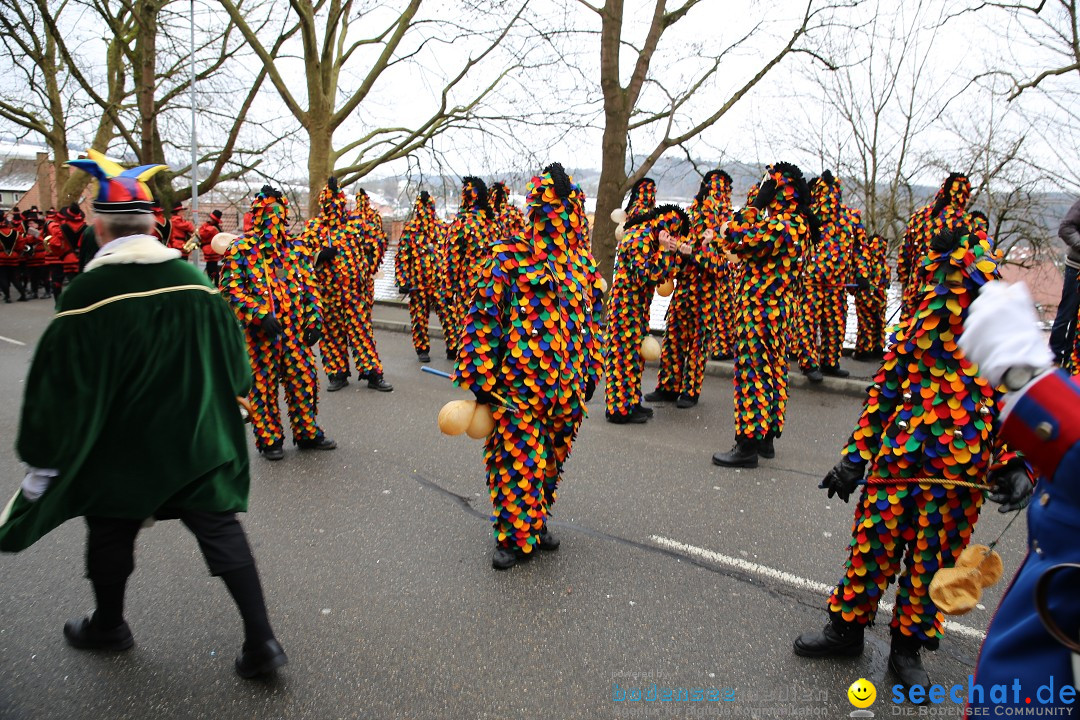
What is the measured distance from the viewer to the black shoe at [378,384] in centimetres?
763

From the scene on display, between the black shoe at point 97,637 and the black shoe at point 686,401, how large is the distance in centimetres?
523

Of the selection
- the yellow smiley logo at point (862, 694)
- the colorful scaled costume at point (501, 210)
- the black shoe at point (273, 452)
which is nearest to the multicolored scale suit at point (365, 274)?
the colorful scaled costume at point (501, 210)

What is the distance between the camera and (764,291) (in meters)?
5.08

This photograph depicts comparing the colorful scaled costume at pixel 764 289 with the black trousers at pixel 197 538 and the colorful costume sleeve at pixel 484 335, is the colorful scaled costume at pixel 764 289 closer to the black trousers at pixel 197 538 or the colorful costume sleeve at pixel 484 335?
the colorful costume sleeve at pixel 484 335

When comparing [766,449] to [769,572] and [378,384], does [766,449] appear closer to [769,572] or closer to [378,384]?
[769,572]

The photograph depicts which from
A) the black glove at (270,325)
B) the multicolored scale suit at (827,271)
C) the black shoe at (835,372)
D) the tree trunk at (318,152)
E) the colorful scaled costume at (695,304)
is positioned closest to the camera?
Result: the black glove at (270,325)

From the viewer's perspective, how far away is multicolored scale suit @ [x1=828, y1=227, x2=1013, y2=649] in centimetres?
252

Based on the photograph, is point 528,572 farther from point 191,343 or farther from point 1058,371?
point 1058,371

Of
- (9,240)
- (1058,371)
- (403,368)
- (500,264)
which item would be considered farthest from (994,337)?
(9,240)

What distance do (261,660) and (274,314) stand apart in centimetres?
301

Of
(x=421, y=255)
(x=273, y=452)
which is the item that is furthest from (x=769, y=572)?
(x=421, y=255)

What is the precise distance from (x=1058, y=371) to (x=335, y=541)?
3459 millimetres

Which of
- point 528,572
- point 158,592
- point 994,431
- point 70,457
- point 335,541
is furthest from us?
point 335,541

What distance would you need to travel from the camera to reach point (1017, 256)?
53.3 feet
